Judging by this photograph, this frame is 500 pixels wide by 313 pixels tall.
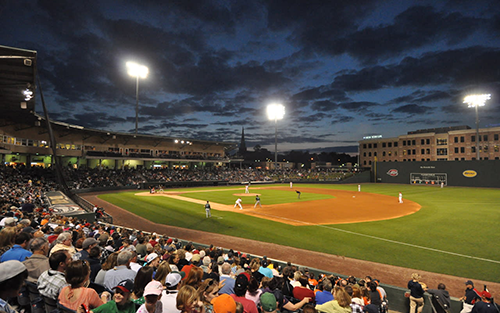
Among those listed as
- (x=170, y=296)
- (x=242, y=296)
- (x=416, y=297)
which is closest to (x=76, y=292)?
(x=170, y=296)

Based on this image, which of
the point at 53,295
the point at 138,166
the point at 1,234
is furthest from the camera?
the point at 138,166

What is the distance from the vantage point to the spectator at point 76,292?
10.2 feet

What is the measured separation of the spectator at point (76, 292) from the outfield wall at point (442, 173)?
6214 centimetres

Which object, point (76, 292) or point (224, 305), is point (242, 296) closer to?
point (224, 305)

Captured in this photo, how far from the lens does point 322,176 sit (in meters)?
64.9

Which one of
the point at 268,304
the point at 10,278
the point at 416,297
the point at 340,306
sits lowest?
the point at 416,297

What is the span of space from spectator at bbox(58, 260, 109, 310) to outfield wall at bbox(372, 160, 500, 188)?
6214 cm

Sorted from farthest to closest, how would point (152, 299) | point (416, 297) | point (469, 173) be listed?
1. point (469, 173)
2. point (416, 297)
3. point (152, 299)

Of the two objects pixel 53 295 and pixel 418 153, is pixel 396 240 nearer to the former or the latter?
pixel 53 295

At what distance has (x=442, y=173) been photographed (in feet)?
168

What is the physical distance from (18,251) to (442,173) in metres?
63.2

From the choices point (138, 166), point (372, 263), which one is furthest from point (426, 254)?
point (138, 166)

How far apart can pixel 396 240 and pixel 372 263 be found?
14.3 feet

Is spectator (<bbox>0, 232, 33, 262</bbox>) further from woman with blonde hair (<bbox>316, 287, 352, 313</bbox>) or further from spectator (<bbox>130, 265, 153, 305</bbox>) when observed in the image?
woman with blonde hair (<bbox>316, 287, 352, 313</bbox>)
